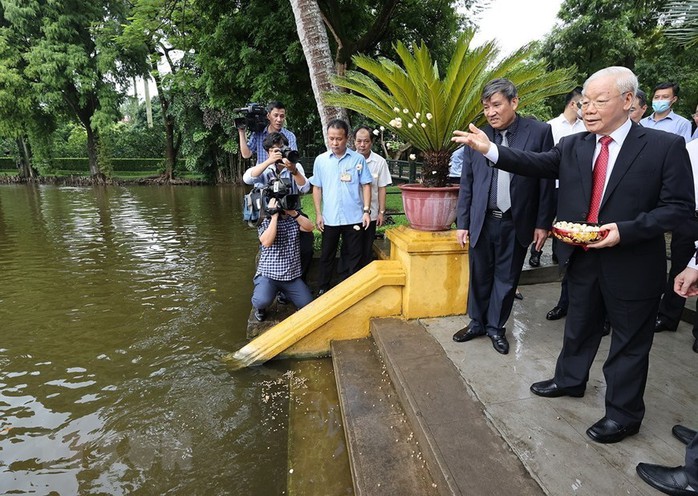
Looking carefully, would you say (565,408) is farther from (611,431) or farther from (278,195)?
(278,195)

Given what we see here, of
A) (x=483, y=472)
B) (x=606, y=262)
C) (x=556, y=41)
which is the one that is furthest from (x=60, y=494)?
(x=556, y=41)

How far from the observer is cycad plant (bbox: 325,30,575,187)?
11.2ft

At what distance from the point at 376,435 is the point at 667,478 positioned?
141cm

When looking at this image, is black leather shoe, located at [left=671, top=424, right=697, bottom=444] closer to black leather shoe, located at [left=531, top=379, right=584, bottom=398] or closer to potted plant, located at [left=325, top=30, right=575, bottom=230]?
black leather shoe, located at [left=531, top=379, right=584, bottom=398]

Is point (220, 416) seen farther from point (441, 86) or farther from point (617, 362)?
point (441, 86)

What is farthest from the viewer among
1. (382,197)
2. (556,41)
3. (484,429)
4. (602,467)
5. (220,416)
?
(556,41)

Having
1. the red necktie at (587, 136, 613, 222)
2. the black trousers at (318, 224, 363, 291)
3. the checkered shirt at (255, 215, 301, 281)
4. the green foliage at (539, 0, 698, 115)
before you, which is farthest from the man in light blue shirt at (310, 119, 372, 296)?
the green foliage at (539, 0, 698, 115)

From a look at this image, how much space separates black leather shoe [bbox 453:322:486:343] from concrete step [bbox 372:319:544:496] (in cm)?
18

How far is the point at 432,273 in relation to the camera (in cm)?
363

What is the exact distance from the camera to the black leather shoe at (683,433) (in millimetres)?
2053

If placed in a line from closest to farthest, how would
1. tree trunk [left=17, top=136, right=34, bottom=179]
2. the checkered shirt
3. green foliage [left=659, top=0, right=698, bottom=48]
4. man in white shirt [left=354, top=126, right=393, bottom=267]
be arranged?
green foliage [left=659, top=0, right=698, bottom=48] → the checkered shirt → man in white shirt [left=354, top=126, right=393, bottom=267] → tree trunk [left=17, top=136, right=34, bottom=179]

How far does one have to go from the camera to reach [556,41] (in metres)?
15.5

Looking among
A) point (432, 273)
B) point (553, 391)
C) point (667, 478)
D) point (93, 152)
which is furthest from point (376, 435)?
point (93, 152)

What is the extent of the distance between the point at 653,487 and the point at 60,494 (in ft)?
10.2
